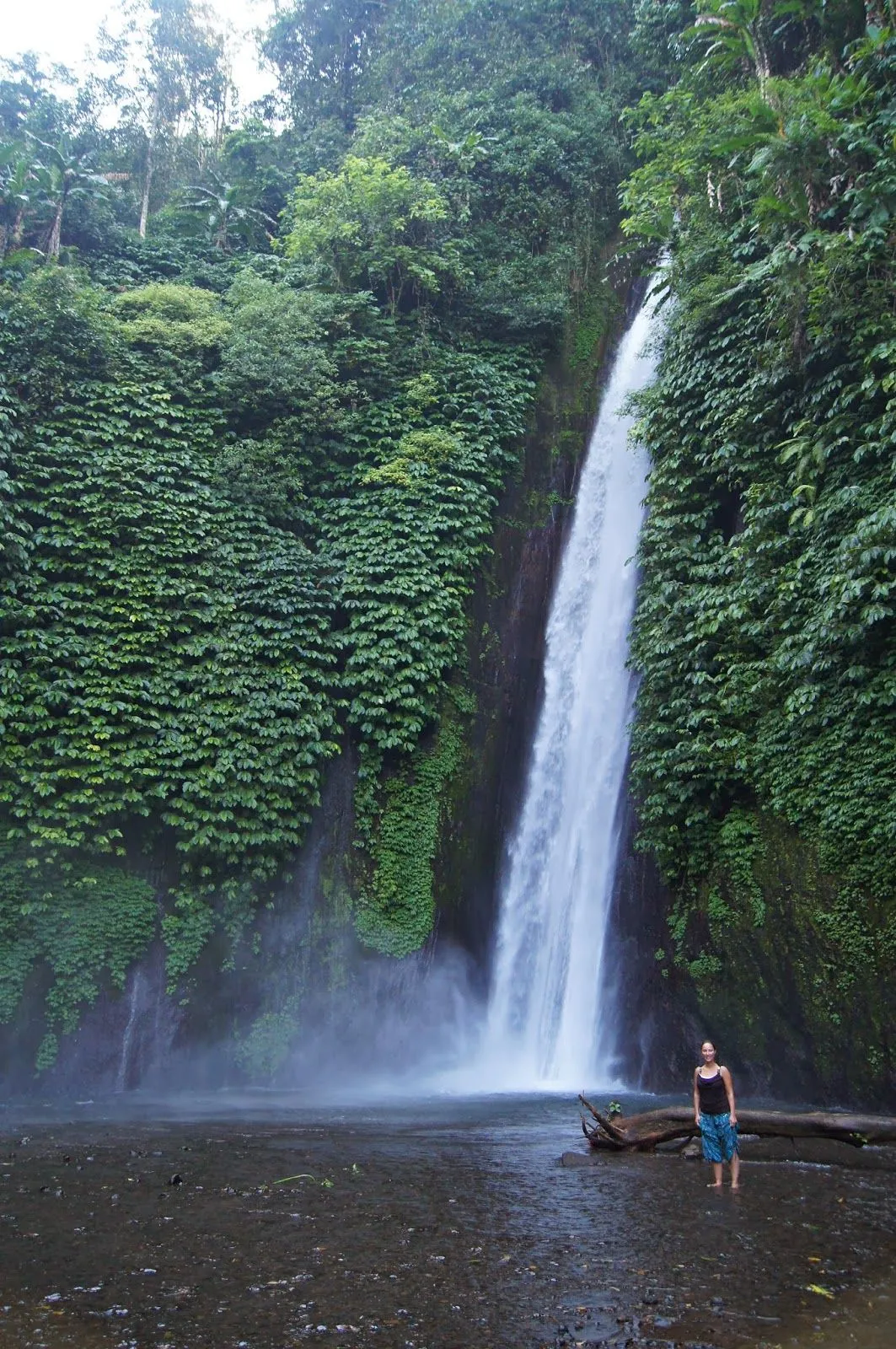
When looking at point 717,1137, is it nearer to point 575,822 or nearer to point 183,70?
point 575,822

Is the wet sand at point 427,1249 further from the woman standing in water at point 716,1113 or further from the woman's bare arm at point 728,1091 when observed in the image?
the woman's bare arm at point 728,1091

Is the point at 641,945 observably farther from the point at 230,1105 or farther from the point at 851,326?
the point at 851,326

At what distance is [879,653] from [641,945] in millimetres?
4905

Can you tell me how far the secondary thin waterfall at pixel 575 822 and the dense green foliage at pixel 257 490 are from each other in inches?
56.7

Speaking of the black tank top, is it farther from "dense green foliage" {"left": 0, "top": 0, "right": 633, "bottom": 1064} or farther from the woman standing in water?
"dense green foliage" {"left": 0, "top": 0, "right": 633, "bottom": 1064}

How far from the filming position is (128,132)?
82.7ft

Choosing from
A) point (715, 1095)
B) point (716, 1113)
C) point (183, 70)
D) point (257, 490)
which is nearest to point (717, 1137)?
point (716, 1113)

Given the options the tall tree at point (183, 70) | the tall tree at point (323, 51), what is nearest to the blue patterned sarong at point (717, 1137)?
the tall tree at point (323, 51)

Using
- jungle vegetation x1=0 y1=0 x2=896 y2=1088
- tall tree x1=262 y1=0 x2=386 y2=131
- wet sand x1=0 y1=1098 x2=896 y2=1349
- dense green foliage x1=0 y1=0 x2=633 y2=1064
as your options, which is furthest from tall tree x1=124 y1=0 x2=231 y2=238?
wet sand x1=0 y1=1098 x2=896 y2=1349

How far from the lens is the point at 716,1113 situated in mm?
6438

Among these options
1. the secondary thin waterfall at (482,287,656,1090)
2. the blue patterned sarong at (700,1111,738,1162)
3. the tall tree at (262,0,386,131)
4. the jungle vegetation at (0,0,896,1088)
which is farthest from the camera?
the tall tree at (262,0,386,131)

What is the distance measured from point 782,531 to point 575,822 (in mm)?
5046

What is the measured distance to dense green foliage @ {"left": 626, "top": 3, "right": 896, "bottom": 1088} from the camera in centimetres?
955

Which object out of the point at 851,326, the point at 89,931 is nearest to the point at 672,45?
the point at 851,326
